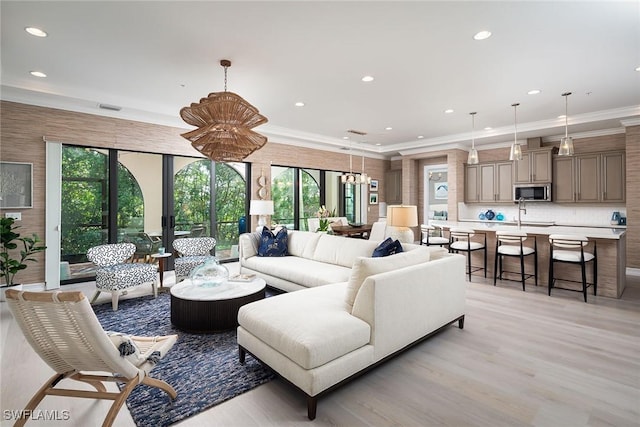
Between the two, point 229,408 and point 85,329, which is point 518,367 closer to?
point 229,408

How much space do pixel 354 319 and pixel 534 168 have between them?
6.74 m

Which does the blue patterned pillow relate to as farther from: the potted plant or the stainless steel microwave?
the stainless steel microwave

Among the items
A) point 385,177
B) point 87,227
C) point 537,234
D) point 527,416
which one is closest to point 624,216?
point 537,234

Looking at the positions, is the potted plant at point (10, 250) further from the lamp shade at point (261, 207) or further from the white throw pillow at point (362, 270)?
the white throw pillow at point (362, 270)

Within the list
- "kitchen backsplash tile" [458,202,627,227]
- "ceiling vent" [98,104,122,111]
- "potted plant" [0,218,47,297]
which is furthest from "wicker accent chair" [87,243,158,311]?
"kitchen backsplash tile" [458,202,627,227]

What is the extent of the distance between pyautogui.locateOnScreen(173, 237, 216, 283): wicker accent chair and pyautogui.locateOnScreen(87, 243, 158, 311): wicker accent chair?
40 cm

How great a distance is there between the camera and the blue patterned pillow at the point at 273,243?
512 centimetres

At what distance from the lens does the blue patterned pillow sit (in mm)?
5121

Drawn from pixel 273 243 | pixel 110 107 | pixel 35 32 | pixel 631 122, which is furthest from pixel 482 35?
pixel 110 107

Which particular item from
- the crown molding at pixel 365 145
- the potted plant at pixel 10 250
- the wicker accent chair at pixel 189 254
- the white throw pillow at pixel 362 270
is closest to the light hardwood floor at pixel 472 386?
the white throw pillow at pixel 362 270

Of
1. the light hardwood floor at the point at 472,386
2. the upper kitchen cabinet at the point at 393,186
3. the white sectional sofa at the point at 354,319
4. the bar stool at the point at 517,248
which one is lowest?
the light hardwood floor at the point at 472,386

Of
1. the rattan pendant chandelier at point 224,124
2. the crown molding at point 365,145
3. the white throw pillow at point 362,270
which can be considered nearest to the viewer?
the white throw pillow at point 362,270

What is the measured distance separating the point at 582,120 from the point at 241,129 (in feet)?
20.3

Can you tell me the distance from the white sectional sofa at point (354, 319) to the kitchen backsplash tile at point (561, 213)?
208 inches
